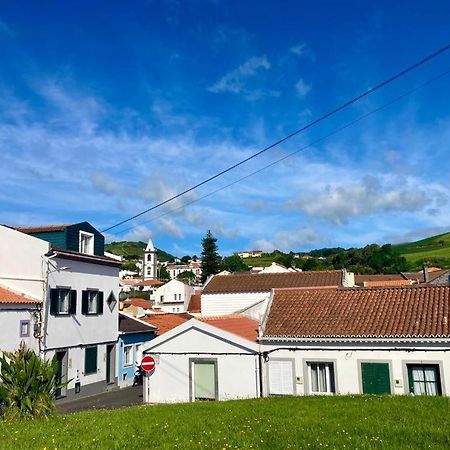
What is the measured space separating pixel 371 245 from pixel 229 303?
336 ft

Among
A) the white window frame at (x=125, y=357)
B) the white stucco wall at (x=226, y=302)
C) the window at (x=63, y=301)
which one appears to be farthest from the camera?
the white stucco wall at (x=226, y=302)

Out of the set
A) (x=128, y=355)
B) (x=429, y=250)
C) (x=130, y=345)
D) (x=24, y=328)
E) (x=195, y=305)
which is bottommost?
(x=128, y=355)

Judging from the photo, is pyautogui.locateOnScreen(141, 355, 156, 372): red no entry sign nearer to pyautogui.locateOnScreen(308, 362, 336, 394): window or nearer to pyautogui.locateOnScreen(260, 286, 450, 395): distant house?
pyautogui.locateOnScreen(260, 286, 450, 395): distant house

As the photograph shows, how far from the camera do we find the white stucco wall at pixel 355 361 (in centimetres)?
1923

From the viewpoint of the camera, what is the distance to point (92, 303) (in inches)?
1074

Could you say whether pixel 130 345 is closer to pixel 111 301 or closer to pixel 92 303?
pixel 111 301

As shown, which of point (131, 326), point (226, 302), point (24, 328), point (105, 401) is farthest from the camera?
point (226, 302)

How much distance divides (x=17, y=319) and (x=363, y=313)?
1488cm

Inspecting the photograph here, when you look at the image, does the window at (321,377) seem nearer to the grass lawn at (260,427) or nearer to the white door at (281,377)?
the white door at (281,377)

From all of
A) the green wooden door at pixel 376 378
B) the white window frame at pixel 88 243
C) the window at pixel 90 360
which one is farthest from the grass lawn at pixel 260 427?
the white window frame at pixel 88 243

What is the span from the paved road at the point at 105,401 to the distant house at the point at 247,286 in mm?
18752

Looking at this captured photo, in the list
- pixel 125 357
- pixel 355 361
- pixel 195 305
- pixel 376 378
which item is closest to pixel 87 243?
pixel 125 357

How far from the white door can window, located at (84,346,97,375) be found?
10174 mm

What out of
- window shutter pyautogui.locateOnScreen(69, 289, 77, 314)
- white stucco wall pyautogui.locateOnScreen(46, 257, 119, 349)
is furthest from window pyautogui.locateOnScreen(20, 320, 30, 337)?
window shutter pyautogui.locateOnScreen(69, 289, 77, 314)
